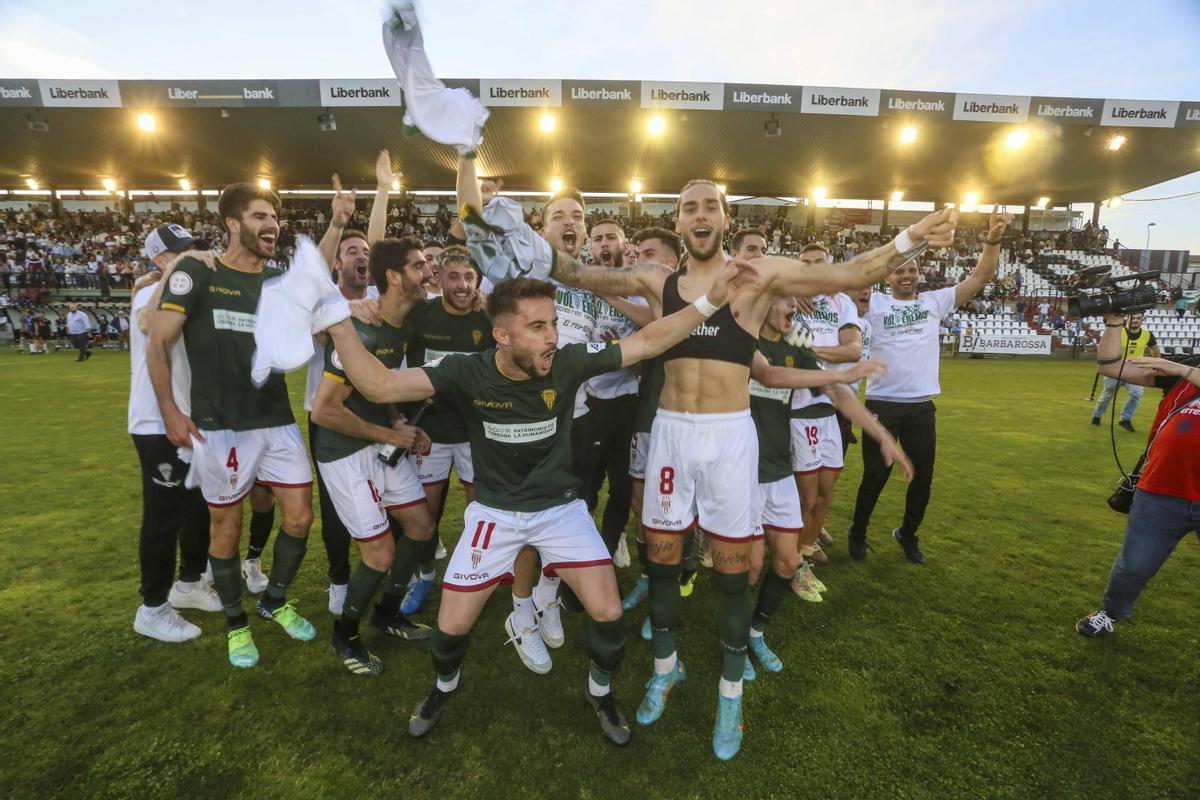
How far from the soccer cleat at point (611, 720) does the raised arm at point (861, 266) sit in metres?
2.55

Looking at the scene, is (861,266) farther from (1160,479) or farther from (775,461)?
(1160,479)

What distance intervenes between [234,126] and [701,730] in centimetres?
2787

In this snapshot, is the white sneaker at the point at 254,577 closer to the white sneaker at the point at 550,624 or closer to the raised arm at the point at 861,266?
the white sneaker at the point at 550,624

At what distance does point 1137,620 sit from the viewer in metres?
4.15

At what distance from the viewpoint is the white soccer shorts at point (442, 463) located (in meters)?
4.21

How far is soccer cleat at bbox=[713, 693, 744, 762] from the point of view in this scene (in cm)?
290

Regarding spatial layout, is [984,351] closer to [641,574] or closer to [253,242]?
[641,574]

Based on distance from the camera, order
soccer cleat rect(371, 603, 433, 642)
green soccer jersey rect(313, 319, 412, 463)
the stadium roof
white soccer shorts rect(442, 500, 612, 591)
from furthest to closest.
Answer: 1. the stadium roof
2. soccer cleat rect(371, 603, 433, 642)
3. green soccer jersey rect(313, 319, 412, 463)
4. white soccer shorts rect(442, 500, 612, 591)

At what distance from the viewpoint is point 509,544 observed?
121 inches

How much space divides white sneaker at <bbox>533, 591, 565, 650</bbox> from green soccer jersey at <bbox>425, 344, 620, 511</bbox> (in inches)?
43.5

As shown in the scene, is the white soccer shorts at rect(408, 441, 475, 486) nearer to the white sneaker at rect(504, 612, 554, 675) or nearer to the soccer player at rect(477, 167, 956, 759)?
the white sneaker at rect(504, 612, 554, 675)

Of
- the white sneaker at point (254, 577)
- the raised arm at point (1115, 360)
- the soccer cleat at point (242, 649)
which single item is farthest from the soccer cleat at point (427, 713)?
the raised arm at point (1115, 360)

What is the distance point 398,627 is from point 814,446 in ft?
11.6

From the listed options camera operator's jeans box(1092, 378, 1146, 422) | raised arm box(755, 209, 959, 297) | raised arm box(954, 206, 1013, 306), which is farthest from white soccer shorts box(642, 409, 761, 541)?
camera operator's jeans box(1092, 378, 1146, 422)
